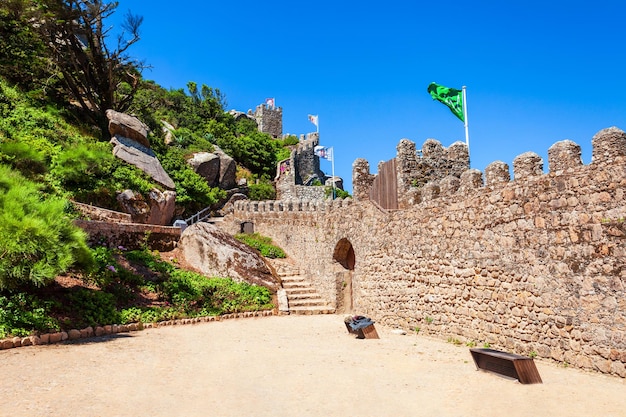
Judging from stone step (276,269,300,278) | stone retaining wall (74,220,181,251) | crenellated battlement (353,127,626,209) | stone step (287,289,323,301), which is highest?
crenellated battlement (353,127,626,209)

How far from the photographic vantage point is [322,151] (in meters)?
38.9

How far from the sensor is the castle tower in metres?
57.0

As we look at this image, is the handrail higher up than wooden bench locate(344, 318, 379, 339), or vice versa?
the handrail

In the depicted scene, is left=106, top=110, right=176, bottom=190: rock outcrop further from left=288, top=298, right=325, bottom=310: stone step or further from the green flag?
the green flag

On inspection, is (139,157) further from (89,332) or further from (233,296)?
(89,332)

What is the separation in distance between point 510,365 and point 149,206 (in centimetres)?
1664

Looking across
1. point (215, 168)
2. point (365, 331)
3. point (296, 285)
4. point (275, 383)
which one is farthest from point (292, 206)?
point (275, 383)

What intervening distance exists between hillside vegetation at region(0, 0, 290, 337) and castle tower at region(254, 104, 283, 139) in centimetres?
2165

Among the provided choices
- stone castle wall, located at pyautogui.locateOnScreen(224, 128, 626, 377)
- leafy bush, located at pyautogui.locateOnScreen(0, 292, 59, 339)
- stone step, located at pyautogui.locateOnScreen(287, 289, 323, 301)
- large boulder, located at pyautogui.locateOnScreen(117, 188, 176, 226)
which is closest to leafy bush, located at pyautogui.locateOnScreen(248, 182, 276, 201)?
large boulder, located at pyautogui.locateOnScreen(117, 188, 176, 226)

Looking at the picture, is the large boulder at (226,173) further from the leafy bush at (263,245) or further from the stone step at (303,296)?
the stone step at (303,296)

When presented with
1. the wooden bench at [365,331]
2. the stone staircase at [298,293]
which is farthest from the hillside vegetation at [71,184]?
the wooden bench at [365,331]

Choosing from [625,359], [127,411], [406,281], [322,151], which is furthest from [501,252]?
[322,151]

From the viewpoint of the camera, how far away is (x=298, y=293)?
1634 cm

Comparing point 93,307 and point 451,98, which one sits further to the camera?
point 451,98
